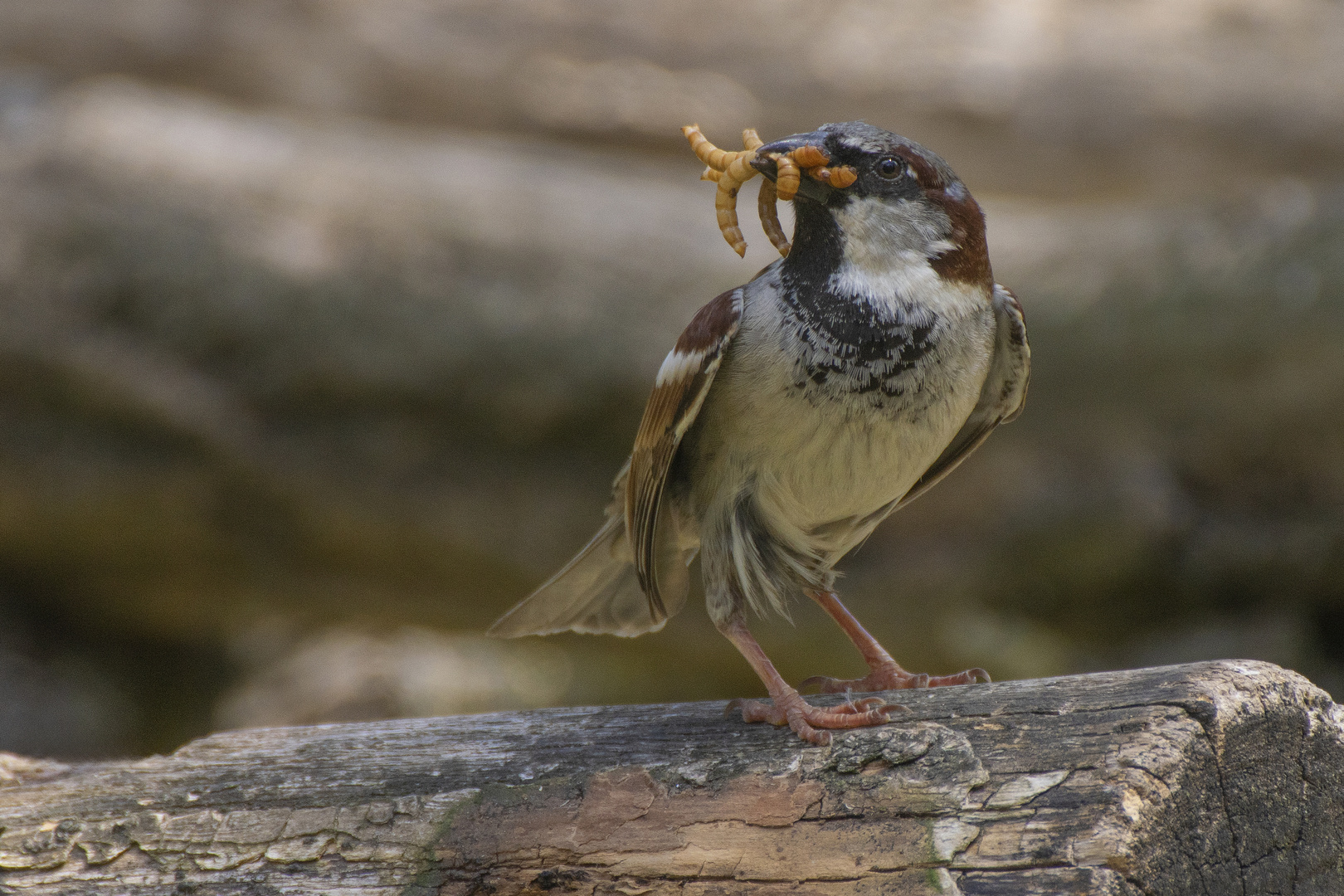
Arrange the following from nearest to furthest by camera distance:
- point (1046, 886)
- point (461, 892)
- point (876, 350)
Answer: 1. point (1046, 886)
2. point (461, 892)
3. point (876, 350)

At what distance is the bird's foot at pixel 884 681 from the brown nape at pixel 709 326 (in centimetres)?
88

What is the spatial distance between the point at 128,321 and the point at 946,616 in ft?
14.5

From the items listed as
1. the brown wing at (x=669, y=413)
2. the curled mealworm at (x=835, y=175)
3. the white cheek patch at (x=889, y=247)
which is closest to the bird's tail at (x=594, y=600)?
the brown wing at (x=669, y=413)

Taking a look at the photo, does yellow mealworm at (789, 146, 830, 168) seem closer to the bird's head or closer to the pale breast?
the bird's head

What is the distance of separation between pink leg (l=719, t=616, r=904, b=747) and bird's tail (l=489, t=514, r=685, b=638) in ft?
2.46

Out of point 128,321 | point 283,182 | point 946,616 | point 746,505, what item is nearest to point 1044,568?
point 946,616

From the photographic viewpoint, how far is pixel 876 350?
274cm

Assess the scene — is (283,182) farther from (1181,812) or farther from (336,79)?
(1181,812)

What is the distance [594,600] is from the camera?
11.4 feet

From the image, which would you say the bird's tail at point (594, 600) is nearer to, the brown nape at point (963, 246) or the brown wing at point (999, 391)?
the brown wing at point (999, 391)

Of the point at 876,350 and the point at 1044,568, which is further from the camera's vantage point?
the point at 1044,568

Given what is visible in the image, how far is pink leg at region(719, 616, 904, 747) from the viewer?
92.7 inches

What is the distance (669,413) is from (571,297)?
2928 mm

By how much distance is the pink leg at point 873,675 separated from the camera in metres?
2.92
